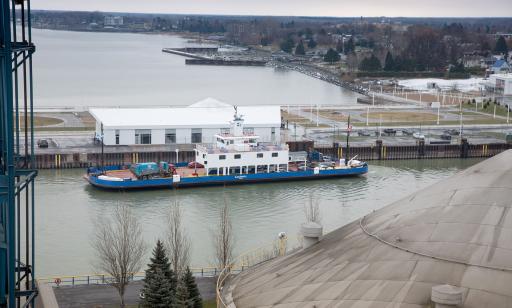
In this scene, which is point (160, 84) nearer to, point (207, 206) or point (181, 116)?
point (181, 116)

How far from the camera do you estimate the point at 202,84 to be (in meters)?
71.2

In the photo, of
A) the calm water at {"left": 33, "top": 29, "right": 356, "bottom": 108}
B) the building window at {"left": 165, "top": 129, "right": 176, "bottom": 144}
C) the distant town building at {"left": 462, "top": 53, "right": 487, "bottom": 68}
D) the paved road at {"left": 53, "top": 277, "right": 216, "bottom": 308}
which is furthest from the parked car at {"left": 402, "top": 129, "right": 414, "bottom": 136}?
the distant town building at {"left": 462, "top": 53, "right": 487, "bottom": 68}

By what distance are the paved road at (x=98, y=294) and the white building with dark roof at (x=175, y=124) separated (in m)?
18.0

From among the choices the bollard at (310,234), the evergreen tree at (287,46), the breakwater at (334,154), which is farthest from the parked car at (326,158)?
the evergreen tree at (287,46)

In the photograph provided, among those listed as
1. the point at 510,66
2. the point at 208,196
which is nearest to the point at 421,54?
the point at 510,66

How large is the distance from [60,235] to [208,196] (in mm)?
7338

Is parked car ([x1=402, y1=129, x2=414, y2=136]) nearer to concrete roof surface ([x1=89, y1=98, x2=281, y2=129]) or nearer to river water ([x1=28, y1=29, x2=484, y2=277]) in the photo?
river water ([x1=28, y1=29, x2=484, y2=277])

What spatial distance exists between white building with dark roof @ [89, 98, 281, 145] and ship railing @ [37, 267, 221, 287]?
657 inches

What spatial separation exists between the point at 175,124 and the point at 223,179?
18.4 feet

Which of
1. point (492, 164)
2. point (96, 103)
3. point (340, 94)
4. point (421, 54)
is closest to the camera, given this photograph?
point (492, 164)

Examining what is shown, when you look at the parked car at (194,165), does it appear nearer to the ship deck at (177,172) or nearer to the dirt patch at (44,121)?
the ship deck at (177,172)

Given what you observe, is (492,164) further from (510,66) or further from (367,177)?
(510,66)

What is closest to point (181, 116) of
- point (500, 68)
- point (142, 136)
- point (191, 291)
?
point (142, 136)

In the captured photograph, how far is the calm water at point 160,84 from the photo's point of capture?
5788 cm
